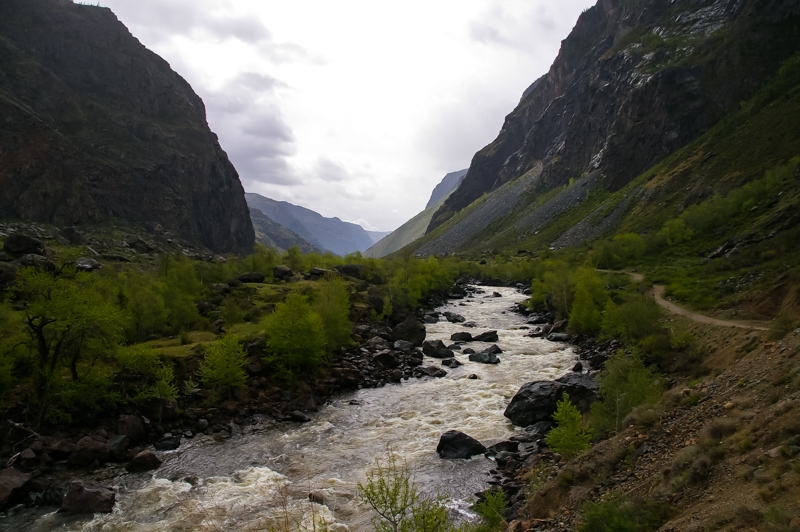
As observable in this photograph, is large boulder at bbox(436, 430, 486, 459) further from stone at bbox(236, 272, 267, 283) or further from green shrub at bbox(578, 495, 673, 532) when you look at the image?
stone at bbox(236, 272, 267, 283)

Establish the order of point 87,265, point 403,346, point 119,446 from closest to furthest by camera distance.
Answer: point 119,446 < point 403,346 < point 87,265

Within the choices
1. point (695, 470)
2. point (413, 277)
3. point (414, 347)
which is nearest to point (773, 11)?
point (413, 277)

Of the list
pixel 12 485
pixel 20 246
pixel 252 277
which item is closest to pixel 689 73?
pixel 252 277

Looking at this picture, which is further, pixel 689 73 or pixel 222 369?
pixel 689 73

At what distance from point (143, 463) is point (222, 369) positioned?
34.4 ft

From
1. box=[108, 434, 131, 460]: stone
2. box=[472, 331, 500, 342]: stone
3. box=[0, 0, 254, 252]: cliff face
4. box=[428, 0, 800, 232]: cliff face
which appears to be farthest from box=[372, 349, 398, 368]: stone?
box=[428, 0, 800, 232]: cliff face

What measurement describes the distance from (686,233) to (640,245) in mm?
8199

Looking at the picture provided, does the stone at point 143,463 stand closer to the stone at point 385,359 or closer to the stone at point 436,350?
the stone at point 385,359

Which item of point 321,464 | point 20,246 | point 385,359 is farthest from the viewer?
point 20,246

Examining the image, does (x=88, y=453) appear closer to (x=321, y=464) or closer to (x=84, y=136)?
(x=321, y=464)

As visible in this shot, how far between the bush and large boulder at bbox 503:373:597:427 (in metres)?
5.52

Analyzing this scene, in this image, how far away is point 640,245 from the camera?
9375 centimetres

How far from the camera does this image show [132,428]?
30250 mm

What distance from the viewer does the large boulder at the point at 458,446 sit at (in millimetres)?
27447
